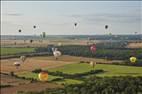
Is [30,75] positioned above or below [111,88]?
below

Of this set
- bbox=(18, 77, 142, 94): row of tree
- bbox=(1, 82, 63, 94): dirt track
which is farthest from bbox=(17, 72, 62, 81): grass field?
bbox=(18, 77, 142, 94): row of tree

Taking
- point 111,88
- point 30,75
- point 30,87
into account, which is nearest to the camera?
point 111,88

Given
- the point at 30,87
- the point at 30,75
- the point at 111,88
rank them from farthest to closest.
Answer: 1. the point at 30,75
2. the point at 30,87
3. the point at 111,88

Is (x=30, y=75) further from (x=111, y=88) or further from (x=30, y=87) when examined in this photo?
(x=111, y=88)

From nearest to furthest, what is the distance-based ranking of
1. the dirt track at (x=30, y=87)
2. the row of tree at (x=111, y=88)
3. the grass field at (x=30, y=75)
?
the row of tree at (x=111, y=88)
the dirt track at (x=30, y=87)
the grass field at (x=30, y=75)

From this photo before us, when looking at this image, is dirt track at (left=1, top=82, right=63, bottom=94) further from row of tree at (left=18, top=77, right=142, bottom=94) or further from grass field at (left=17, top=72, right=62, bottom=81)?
row of tree at (left=18, top=77, right=142, bottom=94)

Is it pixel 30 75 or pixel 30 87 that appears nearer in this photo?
pixel 30 87

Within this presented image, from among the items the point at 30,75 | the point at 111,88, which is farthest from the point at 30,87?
the point at 111,88

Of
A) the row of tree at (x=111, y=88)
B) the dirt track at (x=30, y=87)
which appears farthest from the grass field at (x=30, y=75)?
the row of tree at (x=111, y=88)

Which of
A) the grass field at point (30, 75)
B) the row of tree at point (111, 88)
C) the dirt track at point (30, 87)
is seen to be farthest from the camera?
the grass field at point (30, 75)

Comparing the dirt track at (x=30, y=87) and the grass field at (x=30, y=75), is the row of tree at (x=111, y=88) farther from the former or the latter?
the grass field at (x=30, y=75)

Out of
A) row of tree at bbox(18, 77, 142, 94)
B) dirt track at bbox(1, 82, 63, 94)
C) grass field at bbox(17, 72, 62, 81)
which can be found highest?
row of tree at bbox(18, 77, 142, 94)
